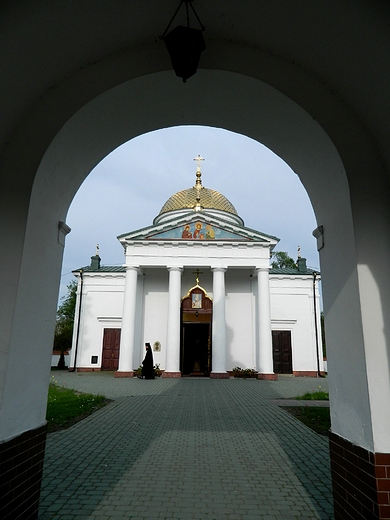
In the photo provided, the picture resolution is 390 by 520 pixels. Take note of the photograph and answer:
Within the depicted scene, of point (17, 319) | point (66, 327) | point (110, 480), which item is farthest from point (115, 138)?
point (66, 327)

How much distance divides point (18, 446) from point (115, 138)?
2932mm

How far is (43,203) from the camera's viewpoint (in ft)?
11.5

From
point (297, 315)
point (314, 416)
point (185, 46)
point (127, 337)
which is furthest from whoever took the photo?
point (297, 315)

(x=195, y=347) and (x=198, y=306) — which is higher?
(x=198, y=306)

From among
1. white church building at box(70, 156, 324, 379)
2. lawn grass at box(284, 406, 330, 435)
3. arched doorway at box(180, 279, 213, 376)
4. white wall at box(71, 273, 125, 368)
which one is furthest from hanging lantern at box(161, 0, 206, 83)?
white wall at box(71, 273, 125, 368)

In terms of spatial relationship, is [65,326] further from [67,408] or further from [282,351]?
[67,408]

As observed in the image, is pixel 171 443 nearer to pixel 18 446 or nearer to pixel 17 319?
pixel 18 446

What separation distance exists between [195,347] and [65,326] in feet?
58.9

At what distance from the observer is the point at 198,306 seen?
2292 centimetres

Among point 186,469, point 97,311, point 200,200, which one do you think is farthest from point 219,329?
point 186,469

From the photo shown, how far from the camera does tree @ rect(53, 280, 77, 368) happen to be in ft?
112

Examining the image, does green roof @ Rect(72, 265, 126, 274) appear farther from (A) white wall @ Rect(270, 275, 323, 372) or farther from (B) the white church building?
(A) white wall @ Rect(270, 275, 323, 372)

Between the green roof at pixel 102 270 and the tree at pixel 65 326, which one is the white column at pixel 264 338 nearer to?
the green roof at pixel 102 270

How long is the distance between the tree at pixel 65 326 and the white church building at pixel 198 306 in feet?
28.5
